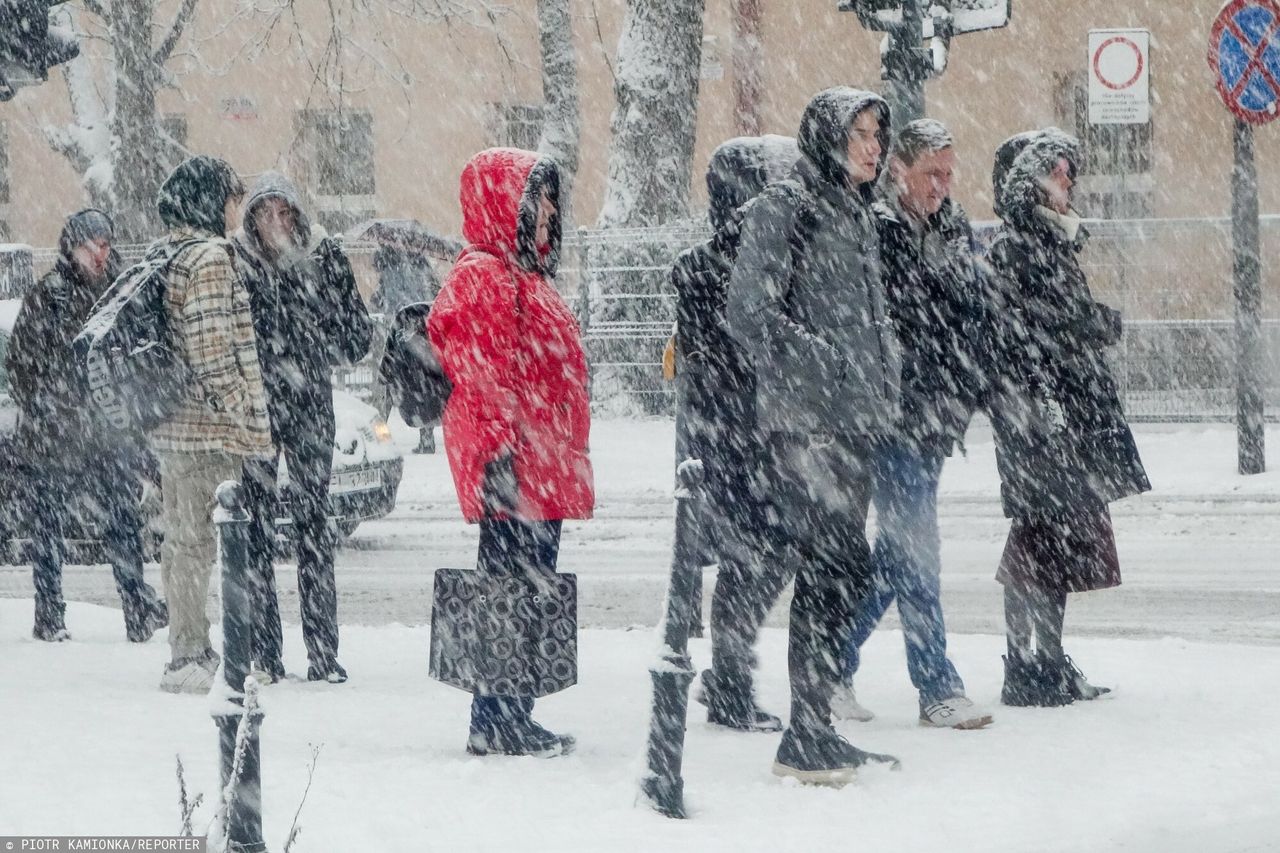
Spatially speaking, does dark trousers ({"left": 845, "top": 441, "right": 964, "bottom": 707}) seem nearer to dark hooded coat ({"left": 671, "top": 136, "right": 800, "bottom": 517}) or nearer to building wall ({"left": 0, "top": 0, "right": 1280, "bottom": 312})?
dark hooded coat ({"left": 671, "top": 136, "right": 800, "bottom": 517})

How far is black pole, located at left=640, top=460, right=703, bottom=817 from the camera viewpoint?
5.39m

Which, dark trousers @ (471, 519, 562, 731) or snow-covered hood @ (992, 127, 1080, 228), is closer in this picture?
dark trousers @ (471, 519, 562, 731)

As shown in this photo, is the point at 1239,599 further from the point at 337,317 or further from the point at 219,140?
the point at 219,140

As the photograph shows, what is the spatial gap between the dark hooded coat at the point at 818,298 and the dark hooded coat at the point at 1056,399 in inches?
41.7

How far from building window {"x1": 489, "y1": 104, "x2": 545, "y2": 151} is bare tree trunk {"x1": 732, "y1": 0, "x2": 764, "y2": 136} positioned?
3.14 m

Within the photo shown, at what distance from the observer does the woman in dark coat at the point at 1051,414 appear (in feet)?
22.8

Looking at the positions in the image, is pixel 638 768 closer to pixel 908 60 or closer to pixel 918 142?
pixel 918 142

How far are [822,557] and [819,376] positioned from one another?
0.52m

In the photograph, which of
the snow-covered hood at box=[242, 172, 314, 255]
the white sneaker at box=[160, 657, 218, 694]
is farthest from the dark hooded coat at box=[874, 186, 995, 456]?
the white sneaker at box=[160, 657, 218, 694]

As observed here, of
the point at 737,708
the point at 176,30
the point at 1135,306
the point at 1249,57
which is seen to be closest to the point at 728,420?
the point at 737,708

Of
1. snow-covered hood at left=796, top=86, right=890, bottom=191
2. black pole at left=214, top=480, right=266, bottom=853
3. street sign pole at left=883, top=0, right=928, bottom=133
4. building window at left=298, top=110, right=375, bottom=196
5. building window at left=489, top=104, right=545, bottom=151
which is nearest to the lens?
black pole at left=214, top=480, right=266, bottom=853

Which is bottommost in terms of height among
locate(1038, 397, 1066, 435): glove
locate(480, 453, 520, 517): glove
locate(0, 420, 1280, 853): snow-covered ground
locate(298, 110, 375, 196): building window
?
locate(0, 420, 1280, 853): snow-covered ground

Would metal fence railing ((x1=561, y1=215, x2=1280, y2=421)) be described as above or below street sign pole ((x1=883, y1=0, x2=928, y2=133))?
below

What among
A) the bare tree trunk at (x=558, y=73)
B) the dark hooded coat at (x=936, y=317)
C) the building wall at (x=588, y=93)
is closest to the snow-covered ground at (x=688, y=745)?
the dark hooded coat at (x=936, y=317)
